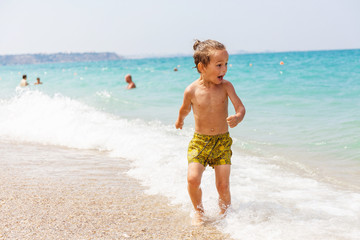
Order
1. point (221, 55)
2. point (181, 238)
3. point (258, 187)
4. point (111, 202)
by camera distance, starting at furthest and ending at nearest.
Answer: point (258, 187), point (111, 202), point (221, 55), point (181, 238)

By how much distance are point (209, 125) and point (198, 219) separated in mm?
765

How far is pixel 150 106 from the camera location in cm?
1245

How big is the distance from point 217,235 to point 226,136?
2.66 feet

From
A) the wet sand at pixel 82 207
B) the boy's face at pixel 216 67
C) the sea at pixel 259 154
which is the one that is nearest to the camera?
the wet sand at pixel 82 207

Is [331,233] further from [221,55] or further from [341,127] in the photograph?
[341,127]

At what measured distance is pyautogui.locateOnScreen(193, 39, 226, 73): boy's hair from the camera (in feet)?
9.41

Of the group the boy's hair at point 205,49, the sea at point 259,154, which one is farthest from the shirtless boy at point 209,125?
the sea at point 259,154

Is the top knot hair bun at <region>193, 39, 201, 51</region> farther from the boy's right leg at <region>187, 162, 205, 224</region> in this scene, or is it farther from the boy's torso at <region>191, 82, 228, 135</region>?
the boy's right leg at <region>187, 162, 205, 224</region>

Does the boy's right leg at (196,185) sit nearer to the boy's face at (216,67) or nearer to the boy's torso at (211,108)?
the boy's torso at (211,108)

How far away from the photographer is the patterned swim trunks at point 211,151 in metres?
3.00

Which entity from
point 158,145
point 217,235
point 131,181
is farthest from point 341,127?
point 217,235

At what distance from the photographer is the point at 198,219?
9.61 ft

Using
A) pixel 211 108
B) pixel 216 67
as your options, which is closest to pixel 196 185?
pixel 211 108

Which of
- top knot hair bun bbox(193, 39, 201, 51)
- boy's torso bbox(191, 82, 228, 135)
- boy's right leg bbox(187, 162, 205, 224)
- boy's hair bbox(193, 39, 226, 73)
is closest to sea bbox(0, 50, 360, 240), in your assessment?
boy's right leg bbox(187, 162, 205, 224)
